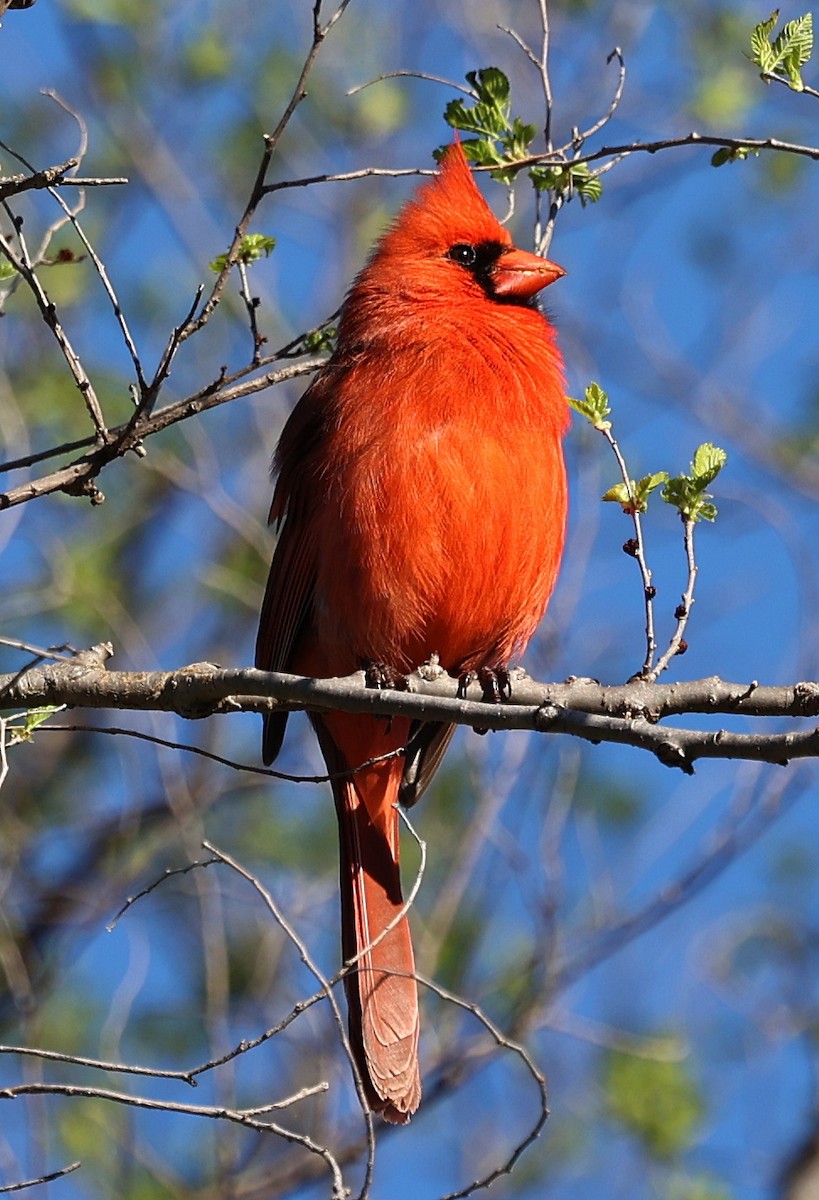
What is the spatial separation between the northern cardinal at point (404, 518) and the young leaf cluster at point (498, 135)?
0.52 m

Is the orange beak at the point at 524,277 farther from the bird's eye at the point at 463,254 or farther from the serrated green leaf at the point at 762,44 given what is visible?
the serrated green leaf at the point at 762,44

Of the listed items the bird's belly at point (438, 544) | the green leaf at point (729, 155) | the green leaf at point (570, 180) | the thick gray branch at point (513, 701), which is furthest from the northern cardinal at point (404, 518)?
the green leaf at point (729, 155)

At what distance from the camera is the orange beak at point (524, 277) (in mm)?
4230

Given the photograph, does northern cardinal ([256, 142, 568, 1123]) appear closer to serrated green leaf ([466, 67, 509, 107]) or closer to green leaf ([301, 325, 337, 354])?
green leaf ([301, 325, 337, 354])

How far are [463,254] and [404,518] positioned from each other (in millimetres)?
1005

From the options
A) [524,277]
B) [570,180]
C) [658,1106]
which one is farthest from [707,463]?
[658,1106]

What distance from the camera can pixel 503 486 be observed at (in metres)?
3.72

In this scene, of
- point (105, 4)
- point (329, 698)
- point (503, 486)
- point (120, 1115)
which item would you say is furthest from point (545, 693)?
point (105, 4)

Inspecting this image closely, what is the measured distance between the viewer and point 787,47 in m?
2.97

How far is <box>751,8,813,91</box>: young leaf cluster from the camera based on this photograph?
2.96m

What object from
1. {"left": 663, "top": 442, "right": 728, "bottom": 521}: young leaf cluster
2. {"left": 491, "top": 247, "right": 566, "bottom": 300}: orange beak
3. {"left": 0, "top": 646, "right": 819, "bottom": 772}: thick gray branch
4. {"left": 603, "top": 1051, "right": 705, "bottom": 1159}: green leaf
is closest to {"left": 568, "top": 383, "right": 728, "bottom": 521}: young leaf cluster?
{"left": 663, "top": 442, "right": 728, "bottom": 521}: young leaf cluster

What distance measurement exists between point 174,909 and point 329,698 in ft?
13.4

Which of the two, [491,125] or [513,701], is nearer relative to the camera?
[513,701]

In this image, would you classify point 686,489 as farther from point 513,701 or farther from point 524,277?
point 524,277
